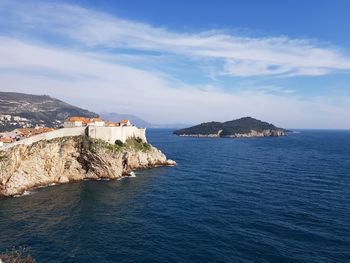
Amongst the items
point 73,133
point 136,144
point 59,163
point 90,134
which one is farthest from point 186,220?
point 136,144

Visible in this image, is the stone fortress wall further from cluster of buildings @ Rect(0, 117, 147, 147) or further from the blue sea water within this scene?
the blue sea water

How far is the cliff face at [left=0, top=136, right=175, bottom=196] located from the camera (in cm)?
7150

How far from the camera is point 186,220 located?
53781 millimetres

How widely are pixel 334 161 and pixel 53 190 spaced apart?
3784 inches

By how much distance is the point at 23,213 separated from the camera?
56.8 metres

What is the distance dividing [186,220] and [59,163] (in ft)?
141

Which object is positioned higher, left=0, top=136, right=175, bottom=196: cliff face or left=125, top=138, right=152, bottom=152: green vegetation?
left=125, top=138, right=152, bottom=152: green vegetation

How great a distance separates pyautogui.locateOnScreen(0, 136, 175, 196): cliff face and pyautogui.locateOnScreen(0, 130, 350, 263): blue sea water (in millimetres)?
4598

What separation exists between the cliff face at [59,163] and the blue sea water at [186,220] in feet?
15.1

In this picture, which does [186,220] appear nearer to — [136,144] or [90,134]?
[90,134]

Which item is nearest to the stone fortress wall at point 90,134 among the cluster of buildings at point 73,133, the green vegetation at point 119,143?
the cluster of buildings at point 73,133

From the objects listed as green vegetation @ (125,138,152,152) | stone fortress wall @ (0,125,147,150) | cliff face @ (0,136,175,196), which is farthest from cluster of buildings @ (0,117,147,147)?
cliff face @ (0,136,175,196)

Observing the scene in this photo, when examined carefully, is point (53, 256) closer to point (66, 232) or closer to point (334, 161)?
point (66, 232)

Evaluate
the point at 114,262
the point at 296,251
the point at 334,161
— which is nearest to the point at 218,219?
the point at 296,251
